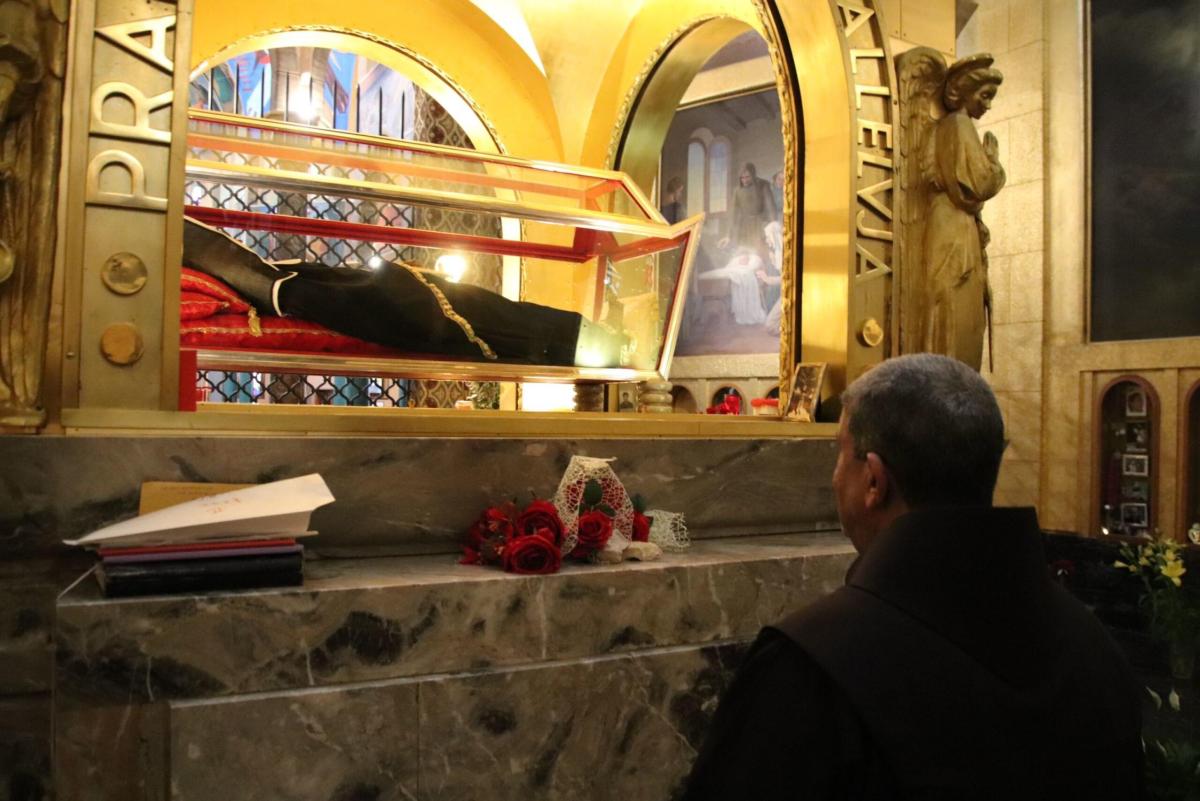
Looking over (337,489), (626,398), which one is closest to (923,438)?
(337,489)

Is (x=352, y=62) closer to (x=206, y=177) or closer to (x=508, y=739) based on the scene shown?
(x=206, y=177)

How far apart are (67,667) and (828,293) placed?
3.64 meters

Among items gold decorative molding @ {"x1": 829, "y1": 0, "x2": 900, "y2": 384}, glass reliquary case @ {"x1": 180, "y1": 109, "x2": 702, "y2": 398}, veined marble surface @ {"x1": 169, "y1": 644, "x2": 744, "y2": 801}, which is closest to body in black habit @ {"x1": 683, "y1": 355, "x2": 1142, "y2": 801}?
veined marble surface @ {"x1": 169, "y1": 644, "x2": 744, "y2": 801}

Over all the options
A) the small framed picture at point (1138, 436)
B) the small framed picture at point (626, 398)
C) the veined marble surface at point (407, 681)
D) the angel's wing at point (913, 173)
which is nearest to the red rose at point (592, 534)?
the veined marble surface at point (407, 681)

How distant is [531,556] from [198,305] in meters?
1.74

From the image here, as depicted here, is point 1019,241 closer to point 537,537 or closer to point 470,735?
point 537,537

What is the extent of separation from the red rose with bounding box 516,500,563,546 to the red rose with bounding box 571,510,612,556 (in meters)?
0.08

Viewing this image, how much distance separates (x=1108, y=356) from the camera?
799 centimetres

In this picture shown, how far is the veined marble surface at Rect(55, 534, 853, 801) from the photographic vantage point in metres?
2.12

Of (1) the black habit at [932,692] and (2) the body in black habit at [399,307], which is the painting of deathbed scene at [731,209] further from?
(1) the black habit at [932,692]

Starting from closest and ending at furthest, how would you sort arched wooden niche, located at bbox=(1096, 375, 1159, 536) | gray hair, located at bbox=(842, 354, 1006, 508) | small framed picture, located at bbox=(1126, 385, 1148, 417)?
gray hair, located at bbox=(842, 354, 1006, 508), arched wooden niche, located at bbox=(1096, 375, 1159, 536), small framed picture, located at bbox=(1126, 385, 1148, 417)

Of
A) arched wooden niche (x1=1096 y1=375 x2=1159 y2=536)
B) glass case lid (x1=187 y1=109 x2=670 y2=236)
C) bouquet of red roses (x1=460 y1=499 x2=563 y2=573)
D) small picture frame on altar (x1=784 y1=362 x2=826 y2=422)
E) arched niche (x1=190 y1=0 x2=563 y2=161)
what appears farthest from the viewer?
arched wooden niche (x1=1096 y1=375 x2=1159 y2=536)

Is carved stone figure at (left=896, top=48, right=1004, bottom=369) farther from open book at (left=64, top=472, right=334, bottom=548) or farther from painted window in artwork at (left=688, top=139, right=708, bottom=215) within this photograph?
painted window in artwork at (left=688, top=139, right=708, bottom=215)

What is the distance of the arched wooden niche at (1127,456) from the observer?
25.5ft
